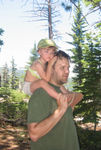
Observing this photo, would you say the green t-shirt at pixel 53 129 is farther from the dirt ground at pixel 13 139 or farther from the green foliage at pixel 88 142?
the green foliage at pixel 88 142

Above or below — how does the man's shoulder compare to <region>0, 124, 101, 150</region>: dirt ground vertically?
above

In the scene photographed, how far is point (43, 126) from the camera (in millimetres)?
1024

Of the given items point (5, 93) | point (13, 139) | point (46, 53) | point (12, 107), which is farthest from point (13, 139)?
point (46, 53)

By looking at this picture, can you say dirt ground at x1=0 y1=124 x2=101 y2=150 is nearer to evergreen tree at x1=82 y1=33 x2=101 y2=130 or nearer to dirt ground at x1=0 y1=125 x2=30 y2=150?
dirt ground at x1=0 y1=125 x2=30 y2=150

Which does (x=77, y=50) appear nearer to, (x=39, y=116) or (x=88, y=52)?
(x=88, y=52)

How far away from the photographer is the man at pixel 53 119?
40.9 inches

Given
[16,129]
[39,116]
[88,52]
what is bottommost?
[16,129]

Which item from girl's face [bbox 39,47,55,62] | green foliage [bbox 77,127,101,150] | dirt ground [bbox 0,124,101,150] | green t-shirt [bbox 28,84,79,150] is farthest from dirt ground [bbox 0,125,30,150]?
green t-shirt [bbox 28,84,79,150]

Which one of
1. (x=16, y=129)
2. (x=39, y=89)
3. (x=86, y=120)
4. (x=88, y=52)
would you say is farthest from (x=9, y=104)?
(x=39, y=89)

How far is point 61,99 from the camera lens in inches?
43.6

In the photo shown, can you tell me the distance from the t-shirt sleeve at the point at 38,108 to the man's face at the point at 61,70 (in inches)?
7.1

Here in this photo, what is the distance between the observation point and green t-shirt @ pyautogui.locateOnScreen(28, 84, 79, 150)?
106cm

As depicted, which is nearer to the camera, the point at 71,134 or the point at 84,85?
the point at 71,134

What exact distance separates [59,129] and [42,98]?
242 millimetres
